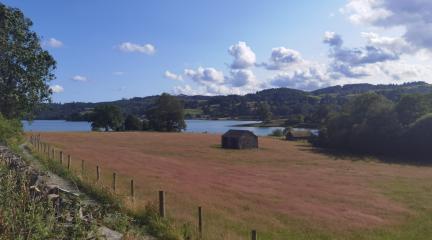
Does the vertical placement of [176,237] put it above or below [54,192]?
below

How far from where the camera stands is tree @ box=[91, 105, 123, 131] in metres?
152

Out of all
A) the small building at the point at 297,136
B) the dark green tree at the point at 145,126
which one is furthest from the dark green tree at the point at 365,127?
the dark green tree at the point at 145,126

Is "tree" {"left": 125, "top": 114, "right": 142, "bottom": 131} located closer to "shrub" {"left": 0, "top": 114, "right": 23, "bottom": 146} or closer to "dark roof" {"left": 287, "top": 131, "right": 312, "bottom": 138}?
"dark roof" {"left": 287, "top": 131, "right": 312, "bottom": 138}

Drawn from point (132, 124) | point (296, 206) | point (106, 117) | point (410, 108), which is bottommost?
point (296, 206)

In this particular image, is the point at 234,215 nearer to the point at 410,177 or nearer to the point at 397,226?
the point at 397,226

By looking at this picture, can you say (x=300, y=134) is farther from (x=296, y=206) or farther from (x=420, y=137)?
(x=296, y=206)

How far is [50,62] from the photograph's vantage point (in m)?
63.7

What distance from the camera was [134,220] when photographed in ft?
53.9

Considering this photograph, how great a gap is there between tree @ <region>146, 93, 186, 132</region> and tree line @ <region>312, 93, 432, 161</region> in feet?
177

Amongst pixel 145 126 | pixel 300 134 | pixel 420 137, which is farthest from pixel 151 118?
pixel 420 137

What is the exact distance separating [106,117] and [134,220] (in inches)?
5500

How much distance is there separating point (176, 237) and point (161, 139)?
97.3m

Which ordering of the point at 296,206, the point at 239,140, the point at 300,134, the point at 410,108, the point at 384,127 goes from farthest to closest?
the point at 300,134
the point at 239,140
the point at 410,108
the point at 384,127
the point at 296,206

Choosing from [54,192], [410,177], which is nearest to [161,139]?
[410,177]
